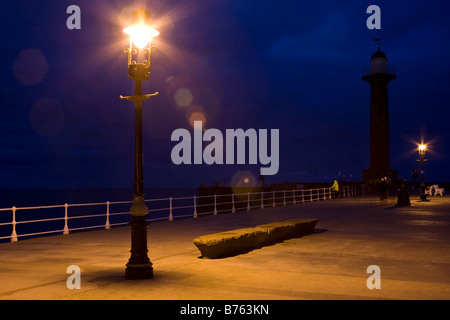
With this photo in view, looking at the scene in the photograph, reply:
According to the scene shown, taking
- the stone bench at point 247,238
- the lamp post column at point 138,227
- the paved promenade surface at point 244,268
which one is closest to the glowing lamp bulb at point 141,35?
the lamp post column at point 138,227

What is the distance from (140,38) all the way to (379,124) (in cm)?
5418

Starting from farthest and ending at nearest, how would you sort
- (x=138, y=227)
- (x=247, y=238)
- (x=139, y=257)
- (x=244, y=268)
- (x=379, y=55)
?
1. (x=379, y=55)
2. (x=247, y=238)
3. (x=244, y=268)
4. (x=138, y=227)
5. (x=139, y=257)

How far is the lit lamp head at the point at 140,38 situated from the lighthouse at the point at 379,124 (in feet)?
174

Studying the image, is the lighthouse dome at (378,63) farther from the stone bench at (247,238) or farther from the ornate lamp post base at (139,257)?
the ornate lamp post base at (139,257)

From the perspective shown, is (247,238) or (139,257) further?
(247,238)

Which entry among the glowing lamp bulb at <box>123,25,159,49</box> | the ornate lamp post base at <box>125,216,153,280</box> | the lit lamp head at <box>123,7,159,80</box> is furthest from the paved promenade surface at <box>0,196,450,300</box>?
the glowing lamp bulb at <box>123,25,159,49</box>

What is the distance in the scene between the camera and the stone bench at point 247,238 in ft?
36.5

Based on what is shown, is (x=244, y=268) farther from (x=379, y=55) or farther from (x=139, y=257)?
(x=379, y=55)

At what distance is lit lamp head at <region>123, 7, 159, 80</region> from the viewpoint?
29.4ft

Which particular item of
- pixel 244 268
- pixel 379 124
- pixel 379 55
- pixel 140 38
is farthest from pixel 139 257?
pixel 379 55

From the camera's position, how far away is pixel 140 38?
902 centimetres

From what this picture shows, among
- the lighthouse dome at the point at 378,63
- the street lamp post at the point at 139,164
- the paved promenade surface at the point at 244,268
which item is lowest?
the paved promenade surface at the point at 244,268
